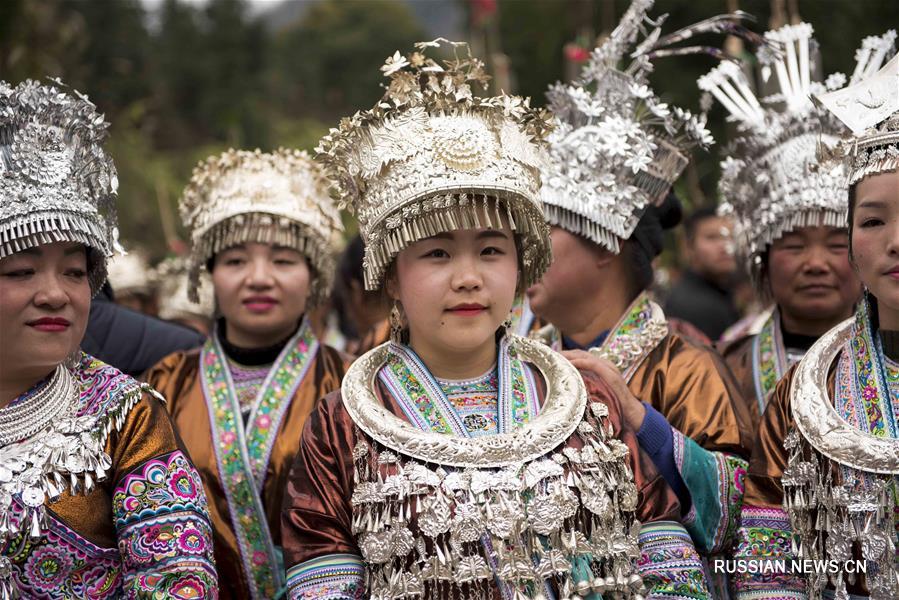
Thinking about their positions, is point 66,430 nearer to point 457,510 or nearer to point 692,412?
point 457,510

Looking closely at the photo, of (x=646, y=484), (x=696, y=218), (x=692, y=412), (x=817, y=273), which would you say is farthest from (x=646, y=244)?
(x=696, y=218)

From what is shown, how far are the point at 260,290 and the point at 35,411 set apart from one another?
1442mm

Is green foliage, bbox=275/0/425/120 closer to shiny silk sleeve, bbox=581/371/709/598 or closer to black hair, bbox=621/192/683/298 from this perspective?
black hair, bbox=621/192/683/298

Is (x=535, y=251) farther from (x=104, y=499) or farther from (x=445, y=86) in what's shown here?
(x=104, y=499)

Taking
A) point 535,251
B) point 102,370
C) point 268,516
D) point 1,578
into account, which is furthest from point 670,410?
point 1,578

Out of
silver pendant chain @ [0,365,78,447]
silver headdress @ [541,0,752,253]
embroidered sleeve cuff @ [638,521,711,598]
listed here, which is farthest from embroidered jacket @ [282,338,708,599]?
silver headdress @ [541,0,752,253]

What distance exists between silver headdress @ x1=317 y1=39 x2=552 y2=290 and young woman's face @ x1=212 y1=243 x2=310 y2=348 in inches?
47.9

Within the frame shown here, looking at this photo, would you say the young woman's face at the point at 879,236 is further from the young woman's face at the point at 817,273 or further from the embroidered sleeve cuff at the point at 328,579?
the embroidered sleeve cuff at the point at 328,579

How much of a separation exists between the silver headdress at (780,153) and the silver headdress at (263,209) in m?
1.66

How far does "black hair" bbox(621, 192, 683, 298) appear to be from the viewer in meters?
4.09

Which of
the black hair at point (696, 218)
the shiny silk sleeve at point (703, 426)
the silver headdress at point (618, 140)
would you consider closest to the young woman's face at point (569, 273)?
the silver headdress at point (618, 140)

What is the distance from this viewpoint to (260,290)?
13.9ft

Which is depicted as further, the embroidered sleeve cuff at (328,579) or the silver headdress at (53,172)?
the silver headdress at (53,172)

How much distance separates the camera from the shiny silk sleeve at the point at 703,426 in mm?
3281
